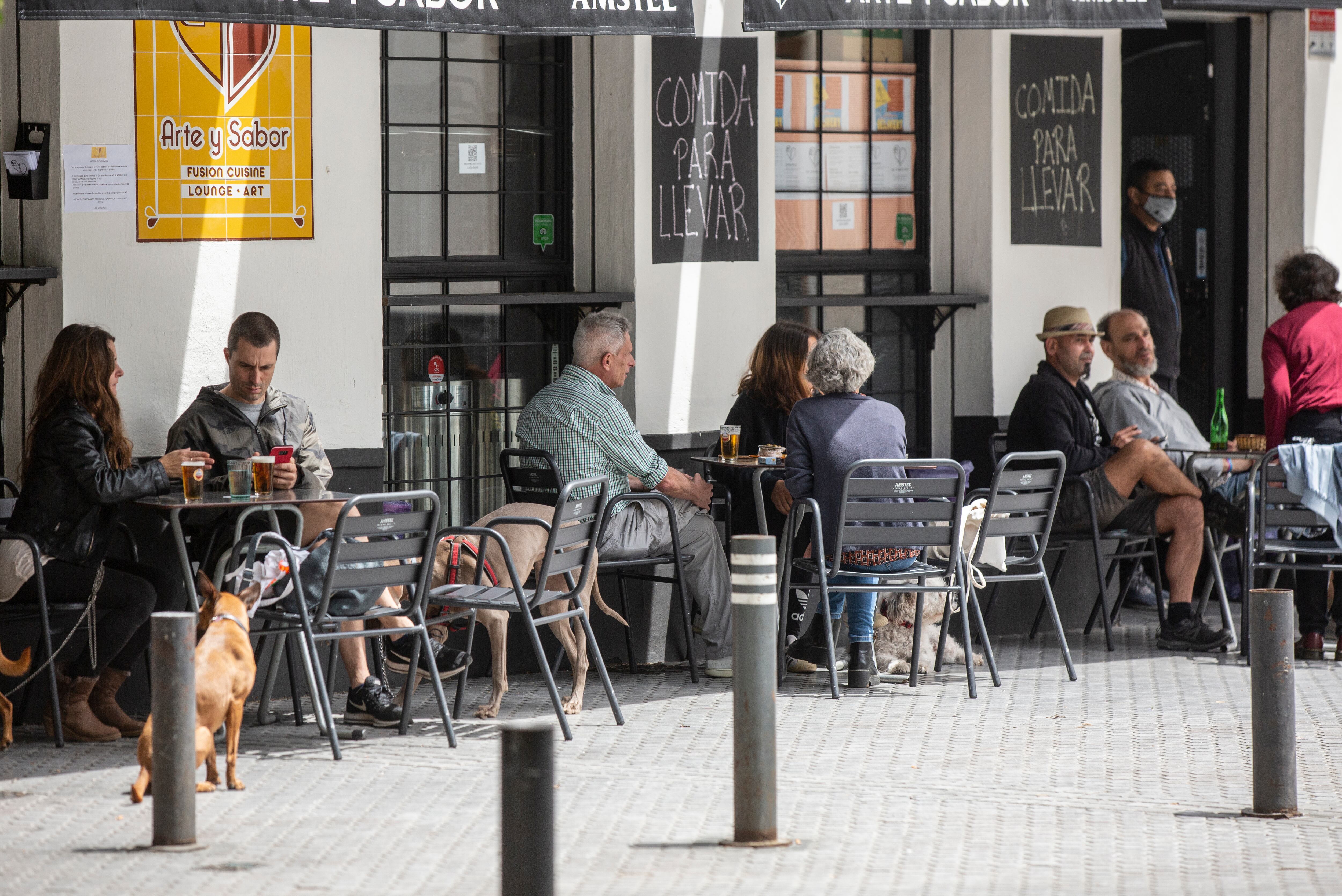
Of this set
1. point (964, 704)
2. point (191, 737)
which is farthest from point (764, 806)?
point (964, 704)

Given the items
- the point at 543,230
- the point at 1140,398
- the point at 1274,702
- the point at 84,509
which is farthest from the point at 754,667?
the point at 1140,398

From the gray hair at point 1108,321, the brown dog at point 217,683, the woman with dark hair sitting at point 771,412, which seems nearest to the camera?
the brown dog at point 217,683

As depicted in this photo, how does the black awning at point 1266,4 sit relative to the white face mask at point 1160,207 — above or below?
above

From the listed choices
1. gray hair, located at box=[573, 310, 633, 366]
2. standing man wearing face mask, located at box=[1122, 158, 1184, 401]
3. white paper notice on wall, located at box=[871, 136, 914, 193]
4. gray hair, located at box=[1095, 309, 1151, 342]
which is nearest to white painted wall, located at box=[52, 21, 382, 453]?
gray hair, located at box=[573, 310, 633, 366]

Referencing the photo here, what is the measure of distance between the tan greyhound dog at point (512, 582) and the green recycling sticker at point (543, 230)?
5.82 feet

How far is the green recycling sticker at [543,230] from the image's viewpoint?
8.87 metres

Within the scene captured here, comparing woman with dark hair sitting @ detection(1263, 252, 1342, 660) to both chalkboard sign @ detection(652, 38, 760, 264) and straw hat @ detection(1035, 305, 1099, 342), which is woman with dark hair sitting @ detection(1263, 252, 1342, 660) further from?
chalkboard sign @ detection(652, 38, 760, 264)

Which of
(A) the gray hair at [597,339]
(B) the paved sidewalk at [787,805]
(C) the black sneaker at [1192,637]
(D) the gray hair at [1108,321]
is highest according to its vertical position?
(D) the gray hair at [1108,321]

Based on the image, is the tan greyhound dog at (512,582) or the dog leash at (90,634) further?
the tan greyhound dog at (512,582)

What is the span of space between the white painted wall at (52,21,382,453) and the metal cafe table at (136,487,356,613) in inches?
32.5

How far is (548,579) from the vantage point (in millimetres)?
7266

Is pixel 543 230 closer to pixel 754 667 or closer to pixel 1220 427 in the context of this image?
pixel 1220 427

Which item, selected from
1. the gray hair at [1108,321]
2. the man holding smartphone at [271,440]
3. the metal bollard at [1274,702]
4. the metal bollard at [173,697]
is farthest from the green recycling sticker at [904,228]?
the metal bollard at [173,697]

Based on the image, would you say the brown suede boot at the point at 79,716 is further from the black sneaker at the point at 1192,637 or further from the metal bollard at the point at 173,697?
A: the black sneaker at the point at 1192,637
